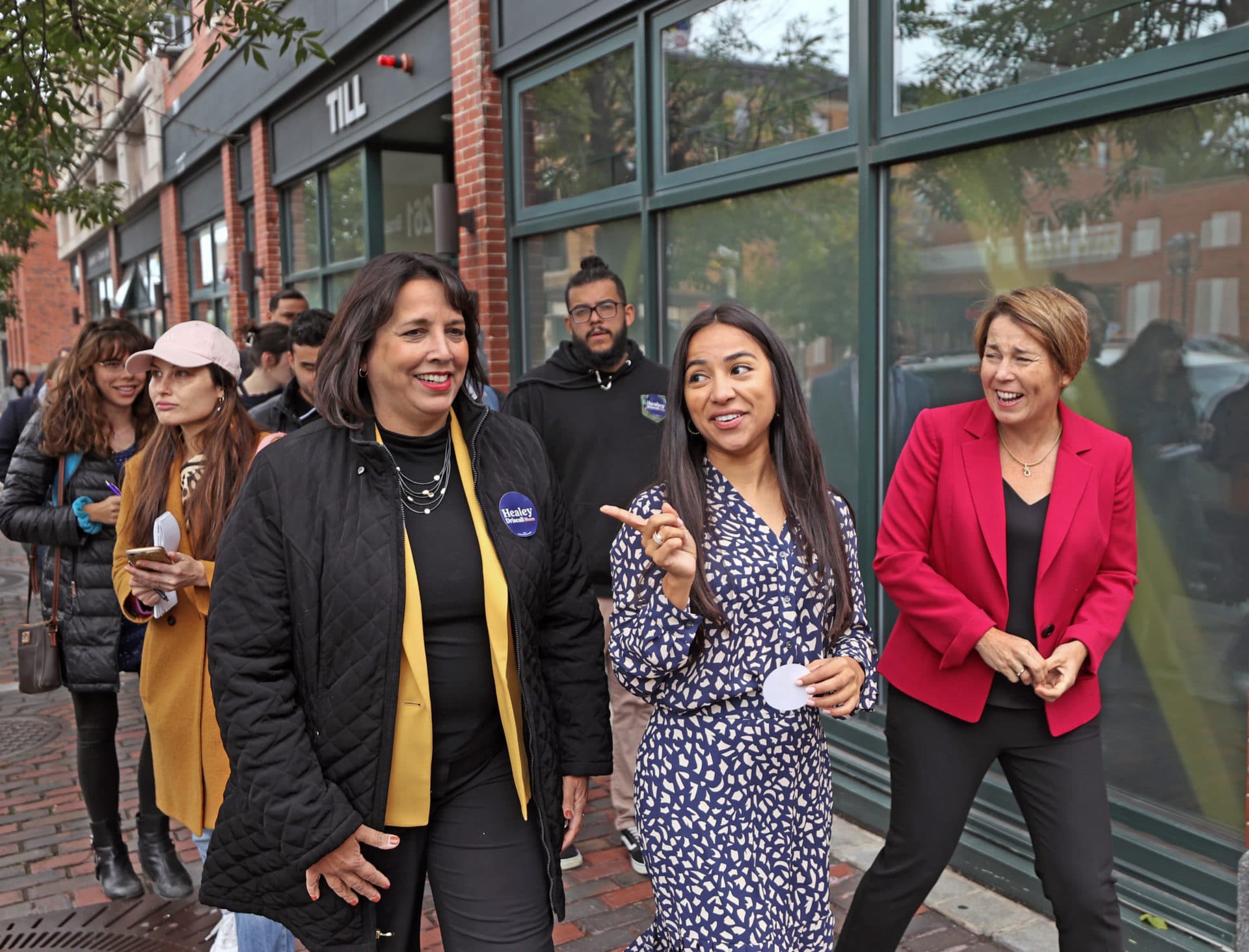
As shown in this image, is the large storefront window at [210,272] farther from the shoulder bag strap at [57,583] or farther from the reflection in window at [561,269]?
the shoulder bag strap at [57,583]

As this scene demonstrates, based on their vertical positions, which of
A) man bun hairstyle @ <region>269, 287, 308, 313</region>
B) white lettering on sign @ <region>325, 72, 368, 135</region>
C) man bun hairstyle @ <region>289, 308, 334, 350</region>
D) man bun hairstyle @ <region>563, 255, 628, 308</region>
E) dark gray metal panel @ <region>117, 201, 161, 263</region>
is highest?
dark gray metal panel @ <region>117, 201, 161, 263</region>

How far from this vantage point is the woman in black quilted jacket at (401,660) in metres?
2.29

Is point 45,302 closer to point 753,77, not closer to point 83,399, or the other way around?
point 753,77

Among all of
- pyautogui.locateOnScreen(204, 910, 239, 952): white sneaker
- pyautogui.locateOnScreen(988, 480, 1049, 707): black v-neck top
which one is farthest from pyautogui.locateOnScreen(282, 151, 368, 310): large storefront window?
pyautogui.locateOnScreen(988, 480, 1049, 707): black v-neck top

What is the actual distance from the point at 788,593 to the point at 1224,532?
1990mm

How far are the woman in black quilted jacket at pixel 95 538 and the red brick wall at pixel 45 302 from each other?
39.4m

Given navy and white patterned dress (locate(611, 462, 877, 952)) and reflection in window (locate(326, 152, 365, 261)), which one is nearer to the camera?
navy and white patterned dress (locate(611, 462, 877, 952))

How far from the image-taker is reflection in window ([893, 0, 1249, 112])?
3.67m

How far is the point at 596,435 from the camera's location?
462cm

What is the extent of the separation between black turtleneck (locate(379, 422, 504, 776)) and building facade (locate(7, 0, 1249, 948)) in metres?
2.42

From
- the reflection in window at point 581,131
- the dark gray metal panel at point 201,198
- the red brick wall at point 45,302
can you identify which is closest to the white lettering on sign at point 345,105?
the reflection in window at point 581,131

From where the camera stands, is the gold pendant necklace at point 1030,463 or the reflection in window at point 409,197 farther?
the reflection in window at point 409,197

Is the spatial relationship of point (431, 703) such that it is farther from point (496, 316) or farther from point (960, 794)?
point (496, 316)

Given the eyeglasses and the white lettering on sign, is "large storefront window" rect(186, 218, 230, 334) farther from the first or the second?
the eyeglasses
